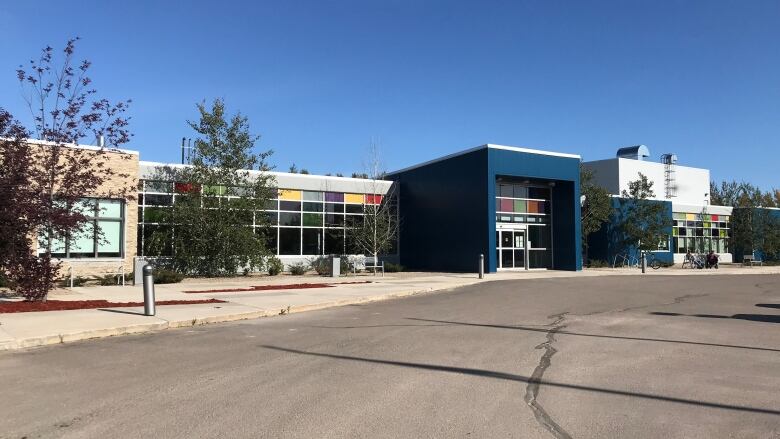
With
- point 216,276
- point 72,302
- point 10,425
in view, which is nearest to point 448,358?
point 10,425

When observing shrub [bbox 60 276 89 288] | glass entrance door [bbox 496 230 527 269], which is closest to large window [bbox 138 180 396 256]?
shrub [bbox 60 276 89 288]

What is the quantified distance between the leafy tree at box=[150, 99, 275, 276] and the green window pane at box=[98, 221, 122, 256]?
5.45 feet

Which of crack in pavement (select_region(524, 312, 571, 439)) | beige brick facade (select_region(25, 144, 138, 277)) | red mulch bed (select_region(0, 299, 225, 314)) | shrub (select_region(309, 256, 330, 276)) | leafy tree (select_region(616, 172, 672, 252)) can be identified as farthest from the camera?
leafy tree (select_region(616, 172, 672, 252))

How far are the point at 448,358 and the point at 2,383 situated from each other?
5.88 m

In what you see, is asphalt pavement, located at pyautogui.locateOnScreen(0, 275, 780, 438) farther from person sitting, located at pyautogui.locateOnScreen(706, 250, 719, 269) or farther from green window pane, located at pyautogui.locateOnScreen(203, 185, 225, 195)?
person sitting, located at pyautogui.locateOnScreen(706, 250, 719, 269)

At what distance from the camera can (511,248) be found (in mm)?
34438

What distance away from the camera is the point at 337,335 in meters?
10.9

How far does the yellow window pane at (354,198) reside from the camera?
116ft

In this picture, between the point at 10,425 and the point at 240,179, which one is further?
the point at 240,179

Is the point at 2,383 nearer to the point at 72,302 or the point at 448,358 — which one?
the point at 448,358

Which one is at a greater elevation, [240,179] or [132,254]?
[240,179]

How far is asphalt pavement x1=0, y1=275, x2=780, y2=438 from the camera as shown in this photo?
548 cm

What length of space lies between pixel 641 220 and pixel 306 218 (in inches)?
924

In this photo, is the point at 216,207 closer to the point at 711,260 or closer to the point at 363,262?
the point at 363,262
